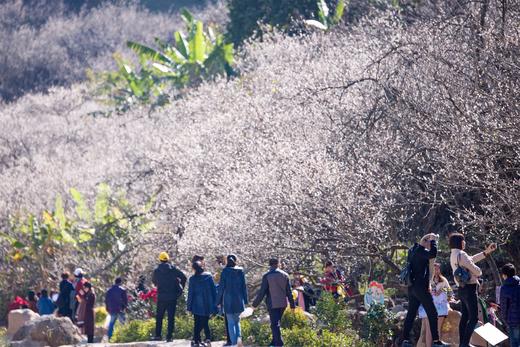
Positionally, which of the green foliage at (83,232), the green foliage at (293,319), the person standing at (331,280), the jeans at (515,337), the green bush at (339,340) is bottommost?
the jeans at (515,337)

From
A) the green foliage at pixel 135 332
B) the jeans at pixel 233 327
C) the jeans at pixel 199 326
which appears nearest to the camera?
the jeans at pixel 233 327

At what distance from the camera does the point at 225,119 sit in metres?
31.2

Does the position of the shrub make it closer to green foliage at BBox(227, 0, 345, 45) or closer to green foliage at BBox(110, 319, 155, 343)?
green foliage at BBox(110, 319, 155, 343)

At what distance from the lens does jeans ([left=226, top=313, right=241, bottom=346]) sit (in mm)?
18391

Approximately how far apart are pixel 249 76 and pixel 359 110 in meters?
11.8

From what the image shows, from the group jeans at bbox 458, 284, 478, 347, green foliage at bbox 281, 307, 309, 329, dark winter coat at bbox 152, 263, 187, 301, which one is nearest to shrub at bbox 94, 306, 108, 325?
dark winter coat at bbox 152, 263, 187, 301

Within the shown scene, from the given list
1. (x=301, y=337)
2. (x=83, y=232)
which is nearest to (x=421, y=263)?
(x=301, y=337)

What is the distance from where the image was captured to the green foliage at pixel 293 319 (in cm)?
1973

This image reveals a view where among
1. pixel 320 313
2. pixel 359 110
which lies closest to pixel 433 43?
pixel 359 110

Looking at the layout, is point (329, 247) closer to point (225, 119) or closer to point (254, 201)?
point (254, 201)

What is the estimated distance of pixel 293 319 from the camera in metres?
19.8

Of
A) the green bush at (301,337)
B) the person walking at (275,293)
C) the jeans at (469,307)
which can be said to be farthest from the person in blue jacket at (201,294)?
the jeans at (469,307)

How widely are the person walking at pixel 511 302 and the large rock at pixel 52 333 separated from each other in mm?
9906

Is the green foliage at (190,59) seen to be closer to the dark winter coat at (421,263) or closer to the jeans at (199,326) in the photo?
the jeans at (199,326)
